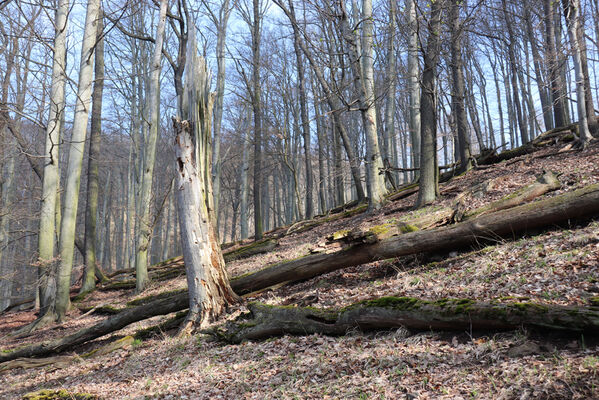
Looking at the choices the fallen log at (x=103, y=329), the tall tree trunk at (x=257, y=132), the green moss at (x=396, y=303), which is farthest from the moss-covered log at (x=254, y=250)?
the green moss at (x=396, y=303)

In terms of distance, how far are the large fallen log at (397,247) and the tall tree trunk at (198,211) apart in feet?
3.12

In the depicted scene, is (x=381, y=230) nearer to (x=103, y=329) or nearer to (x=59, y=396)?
(x=59, y=396)

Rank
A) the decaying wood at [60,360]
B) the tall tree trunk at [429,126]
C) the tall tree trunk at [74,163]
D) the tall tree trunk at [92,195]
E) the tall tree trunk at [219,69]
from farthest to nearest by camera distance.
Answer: the tall tree trunk at [219,69] < the tall tree trunk at [92,195] < the tall tree trunk at [74,163] < the tall tree trunk at [429,126] < the decaying wood at [60,360]

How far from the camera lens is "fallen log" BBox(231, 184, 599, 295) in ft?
19.4

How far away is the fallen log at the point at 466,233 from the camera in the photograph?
5918 millimetres

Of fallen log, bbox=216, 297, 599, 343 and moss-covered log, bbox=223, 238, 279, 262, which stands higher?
moss-covered log, bbox=223, 238, 279, 262

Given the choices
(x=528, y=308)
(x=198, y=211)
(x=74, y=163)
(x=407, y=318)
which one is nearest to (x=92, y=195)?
(x=74, y=163)

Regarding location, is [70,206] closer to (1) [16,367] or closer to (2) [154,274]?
(1) [16,367]

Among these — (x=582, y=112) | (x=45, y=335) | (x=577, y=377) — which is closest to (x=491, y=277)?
(x=577, y=377)

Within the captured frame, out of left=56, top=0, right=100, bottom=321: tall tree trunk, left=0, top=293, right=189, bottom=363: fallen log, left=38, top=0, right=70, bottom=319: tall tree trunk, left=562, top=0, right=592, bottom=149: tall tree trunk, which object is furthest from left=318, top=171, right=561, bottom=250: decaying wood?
left=38, top=0, right=70, bottom=319: tall tree trunk

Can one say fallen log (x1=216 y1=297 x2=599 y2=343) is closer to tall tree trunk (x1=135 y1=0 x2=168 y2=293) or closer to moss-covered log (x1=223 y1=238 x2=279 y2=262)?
→ tall tree trunk (x1=135 y1=0 x2=168 y2=293)

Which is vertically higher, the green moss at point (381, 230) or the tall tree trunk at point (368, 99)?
the tall tree trunk at point (368, 99)

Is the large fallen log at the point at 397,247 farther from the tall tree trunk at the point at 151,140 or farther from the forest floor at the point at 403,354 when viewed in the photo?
the tall tree trunk at the point at 151,140

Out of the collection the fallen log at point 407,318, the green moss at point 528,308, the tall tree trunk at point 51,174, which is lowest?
the fallen log at point 407,318
